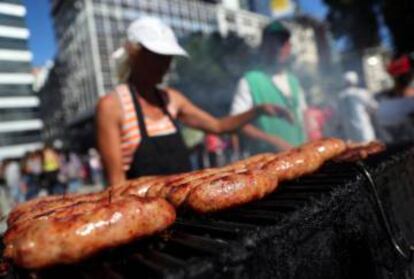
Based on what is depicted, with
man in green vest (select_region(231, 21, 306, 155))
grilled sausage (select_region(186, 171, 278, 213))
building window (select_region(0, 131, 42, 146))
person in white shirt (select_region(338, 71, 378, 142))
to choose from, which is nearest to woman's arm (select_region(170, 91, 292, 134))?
man in green vest (select_region(231, 21, 306, 155))

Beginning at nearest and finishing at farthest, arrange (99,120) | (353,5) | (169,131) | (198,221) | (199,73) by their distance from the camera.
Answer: (198,221) < (99,120) < (169,131) < (353,5) < (199,73)

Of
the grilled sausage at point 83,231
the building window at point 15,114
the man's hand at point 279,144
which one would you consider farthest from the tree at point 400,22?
the building window at point 15,114

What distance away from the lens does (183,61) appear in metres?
19.5

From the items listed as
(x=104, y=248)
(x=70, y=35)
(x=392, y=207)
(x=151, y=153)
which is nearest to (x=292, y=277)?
(x=104, y=248)

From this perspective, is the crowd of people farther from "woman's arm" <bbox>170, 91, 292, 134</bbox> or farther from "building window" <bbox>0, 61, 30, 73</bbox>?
"woman's arm" <bbox>170, 91, 292, 134</bbox>

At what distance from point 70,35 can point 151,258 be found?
80.7 meters

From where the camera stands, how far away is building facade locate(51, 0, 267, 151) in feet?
212

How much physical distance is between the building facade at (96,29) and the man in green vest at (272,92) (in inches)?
1810

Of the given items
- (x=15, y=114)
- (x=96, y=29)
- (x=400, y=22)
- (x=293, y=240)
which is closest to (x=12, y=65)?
(x=293, y=240)

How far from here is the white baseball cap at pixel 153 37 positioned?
2857 millimetres

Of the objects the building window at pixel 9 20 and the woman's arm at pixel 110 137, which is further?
the building window at pixel 9 20

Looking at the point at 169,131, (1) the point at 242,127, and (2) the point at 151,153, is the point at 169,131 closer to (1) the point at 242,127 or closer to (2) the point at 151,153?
(2) the point at 151,153

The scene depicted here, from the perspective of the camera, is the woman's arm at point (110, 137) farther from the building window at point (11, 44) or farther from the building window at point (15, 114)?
the building window at point (15, 114)

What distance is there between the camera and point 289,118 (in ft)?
10.9
